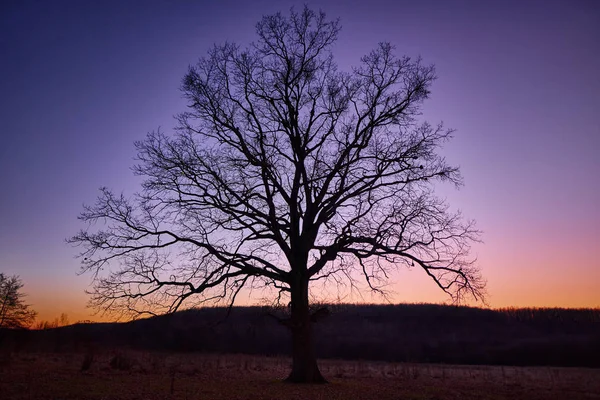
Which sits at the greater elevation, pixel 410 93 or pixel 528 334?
pixel 410 93

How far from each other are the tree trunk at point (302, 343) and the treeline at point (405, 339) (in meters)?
11.9

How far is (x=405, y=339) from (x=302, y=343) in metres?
55.4

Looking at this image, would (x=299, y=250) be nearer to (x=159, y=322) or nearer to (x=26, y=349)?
(x=159, y=322)

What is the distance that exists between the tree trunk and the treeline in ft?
39.2

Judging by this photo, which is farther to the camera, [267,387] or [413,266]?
[413,266]

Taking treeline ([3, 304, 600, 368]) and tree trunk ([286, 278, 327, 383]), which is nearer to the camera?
tree trunk ([286, 278, 327, 383])

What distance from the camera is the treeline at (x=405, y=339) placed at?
30656mm

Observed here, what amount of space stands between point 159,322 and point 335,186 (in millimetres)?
7920

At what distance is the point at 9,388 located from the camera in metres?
11.9

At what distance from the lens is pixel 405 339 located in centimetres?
6644

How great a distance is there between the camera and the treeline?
30.7 metres

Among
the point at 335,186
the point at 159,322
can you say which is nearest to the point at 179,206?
the point at 159,322

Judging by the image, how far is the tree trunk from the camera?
1548 cm

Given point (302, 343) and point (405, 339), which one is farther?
point (405, 339)
